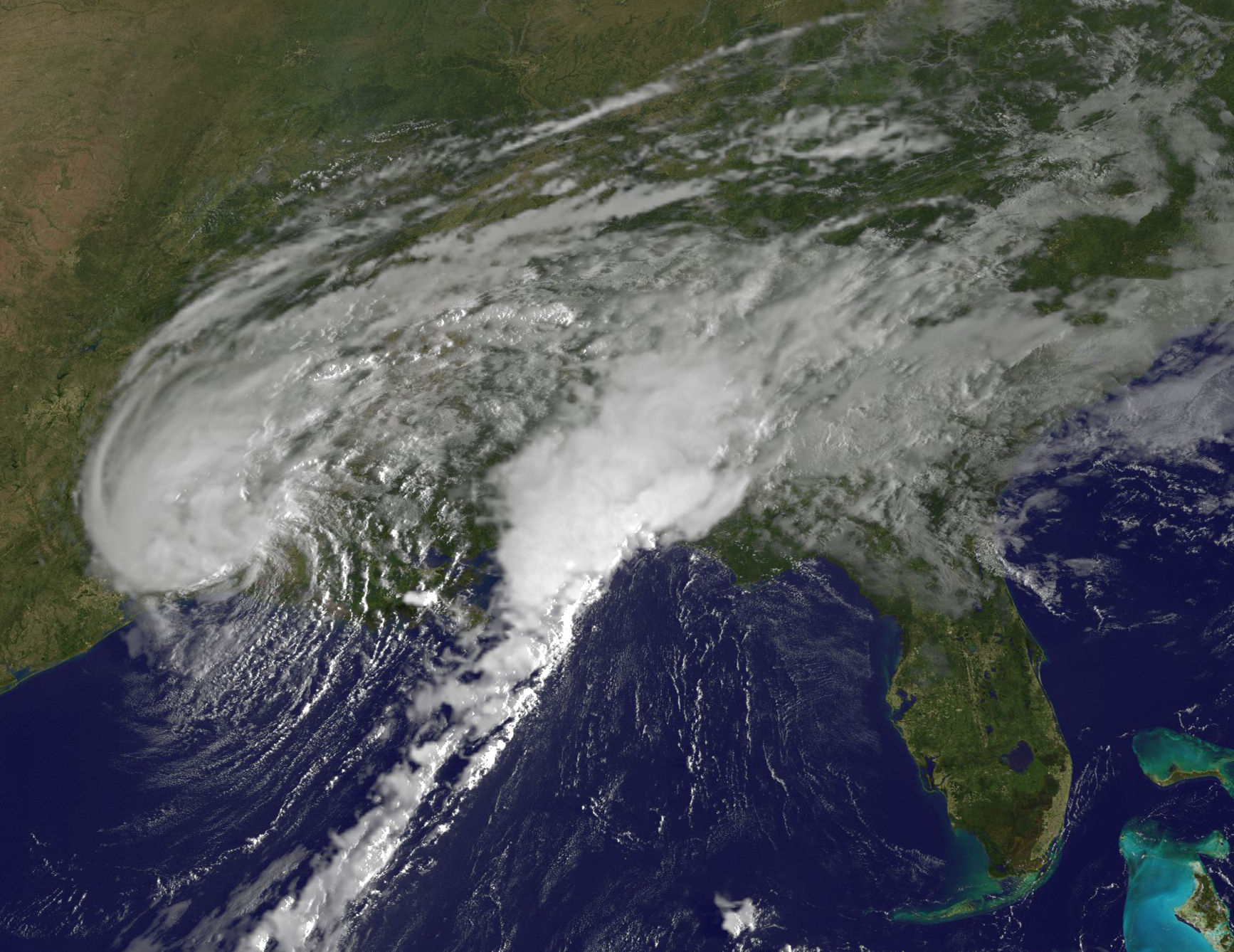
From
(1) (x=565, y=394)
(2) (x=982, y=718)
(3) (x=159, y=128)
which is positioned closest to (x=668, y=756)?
(2) (x=982, y=718)

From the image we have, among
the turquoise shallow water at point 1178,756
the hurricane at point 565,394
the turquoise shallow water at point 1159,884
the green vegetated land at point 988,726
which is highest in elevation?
the hurricane at point 565,394

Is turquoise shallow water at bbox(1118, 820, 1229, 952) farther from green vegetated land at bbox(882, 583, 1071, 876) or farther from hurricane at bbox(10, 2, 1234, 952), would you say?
hurricane at bbox(10, 2, 1234, 952)

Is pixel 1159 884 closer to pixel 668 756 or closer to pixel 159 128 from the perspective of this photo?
pixel 668 756

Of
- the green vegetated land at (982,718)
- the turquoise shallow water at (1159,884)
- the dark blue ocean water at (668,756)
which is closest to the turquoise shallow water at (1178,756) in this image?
the dark blue ocean water at (668,756)

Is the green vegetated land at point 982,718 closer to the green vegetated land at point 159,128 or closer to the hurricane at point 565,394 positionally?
the hurricane at point 565,394

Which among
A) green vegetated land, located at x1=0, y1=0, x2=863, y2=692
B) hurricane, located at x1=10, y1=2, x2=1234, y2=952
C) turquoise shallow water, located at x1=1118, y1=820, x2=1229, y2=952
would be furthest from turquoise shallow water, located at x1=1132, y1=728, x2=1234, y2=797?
green vegetated land, located at x1=0, y1=0, x2=863, y2=692

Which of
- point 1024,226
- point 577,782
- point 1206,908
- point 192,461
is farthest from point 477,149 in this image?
point 1206,908

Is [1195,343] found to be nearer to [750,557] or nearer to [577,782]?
[750,557]
